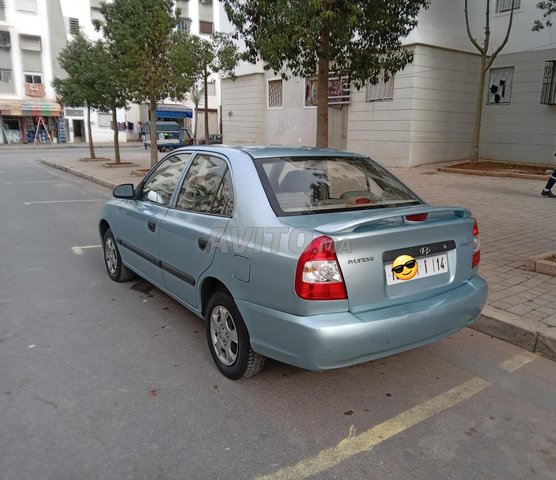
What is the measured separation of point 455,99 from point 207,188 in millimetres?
16760

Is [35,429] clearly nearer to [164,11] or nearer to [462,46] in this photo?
[164,11]

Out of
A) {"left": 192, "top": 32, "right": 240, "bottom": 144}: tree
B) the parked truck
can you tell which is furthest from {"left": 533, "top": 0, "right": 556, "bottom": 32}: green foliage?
the parked truck

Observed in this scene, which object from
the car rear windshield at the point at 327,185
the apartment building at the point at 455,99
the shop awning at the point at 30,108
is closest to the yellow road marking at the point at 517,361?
the car rear windshield at the point at 327,185

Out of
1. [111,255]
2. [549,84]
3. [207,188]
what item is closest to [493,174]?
[549,84]

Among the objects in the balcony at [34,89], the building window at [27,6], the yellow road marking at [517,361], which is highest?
the building window at [27,6]

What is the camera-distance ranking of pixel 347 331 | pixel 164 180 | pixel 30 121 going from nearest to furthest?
pixel 347 331, pixel 164 180, pixel 30 121

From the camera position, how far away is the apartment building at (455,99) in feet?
53.9

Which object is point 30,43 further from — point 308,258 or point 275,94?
point 308,258

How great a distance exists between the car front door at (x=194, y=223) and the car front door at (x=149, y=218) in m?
0.17

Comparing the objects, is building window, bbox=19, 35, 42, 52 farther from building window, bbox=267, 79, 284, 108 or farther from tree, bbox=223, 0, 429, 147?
tree, bbox=223, 0, 429, 147

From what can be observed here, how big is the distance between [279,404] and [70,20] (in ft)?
158

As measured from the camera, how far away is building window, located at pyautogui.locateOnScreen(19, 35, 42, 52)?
40.1m

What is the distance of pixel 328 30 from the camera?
7.61 meters

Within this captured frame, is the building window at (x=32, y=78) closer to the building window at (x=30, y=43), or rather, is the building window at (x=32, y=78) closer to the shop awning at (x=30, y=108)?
the shop awning at (x=30, y=108)
